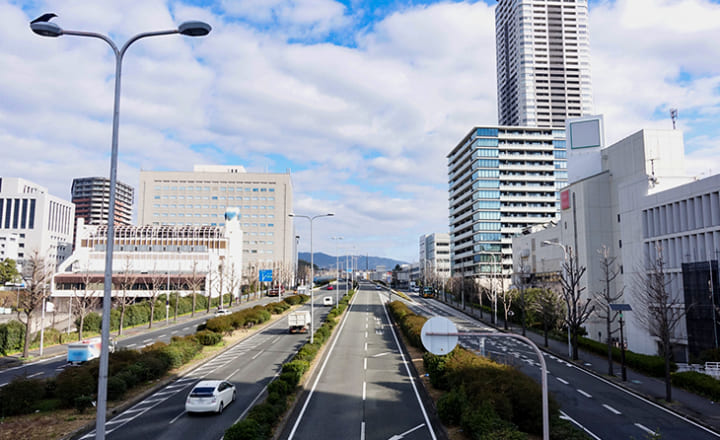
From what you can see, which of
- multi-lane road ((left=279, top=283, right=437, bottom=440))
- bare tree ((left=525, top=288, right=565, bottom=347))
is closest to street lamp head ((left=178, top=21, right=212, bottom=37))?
multi-lane road ((left=279, top=283, right=437, bottom=440))

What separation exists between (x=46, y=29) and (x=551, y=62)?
185 metres

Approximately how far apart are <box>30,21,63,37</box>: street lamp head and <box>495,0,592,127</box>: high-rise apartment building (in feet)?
568

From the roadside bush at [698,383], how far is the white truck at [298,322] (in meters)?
34.4

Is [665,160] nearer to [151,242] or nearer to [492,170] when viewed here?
[492,170]

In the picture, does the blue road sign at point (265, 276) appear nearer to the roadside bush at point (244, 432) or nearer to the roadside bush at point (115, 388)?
the roadside bush at point (115, 388)

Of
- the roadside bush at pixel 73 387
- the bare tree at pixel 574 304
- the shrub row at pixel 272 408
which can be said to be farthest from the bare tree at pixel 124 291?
the bare tree at pixel 574 304

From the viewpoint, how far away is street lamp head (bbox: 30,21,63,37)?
35.3ft

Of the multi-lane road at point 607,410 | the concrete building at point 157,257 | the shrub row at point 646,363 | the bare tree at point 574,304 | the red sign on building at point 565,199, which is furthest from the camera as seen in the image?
the concrete building at point 157,257

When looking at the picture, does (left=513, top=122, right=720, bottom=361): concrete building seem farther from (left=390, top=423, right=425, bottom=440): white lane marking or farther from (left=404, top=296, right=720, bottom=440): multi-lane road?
(left=390, top=423, right=425, bottom=440): white lane marking

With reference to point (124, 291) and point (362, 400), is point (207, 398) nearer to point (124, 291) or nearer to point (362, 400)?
point (362, 400)

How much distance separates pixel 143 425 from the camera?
2038 cm

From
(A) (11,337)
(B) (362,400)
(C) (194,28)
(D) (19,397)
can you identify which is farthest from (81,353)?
(C) (194,28)

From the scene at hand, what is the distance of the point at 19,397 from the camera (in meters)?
21.7

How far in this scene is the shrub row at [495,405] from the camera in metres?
16.6
